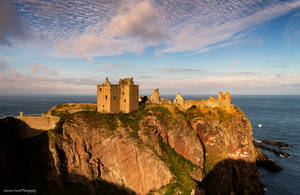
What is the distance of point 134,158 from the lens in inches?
1684

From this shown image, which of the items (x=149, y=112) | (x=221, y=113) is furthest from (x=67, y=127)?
(x=221, y=113)

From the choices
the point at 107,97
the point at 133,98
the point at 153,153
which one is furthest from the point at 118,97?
the point at 153,153

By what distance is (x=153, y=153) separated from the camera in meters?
43.2

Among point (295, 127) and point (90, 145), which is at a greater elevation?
point (90, 145)

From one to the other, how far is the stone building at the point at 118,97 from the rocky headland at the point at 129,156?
256cm

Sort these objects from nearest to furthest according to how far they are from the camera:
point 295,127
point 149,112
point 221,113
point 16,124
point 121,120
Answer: point 16,124 < point 121,120 < point 149,112 < point 221,113 < point 295,127

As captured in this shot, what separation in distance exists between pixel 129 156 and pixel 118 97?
1849 cm

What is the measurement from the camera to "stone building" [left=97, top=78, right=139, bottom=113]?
49.2 meters

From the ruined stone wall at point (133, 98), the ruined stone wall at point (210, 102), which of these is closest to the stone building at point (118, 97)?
the ruined stone wall at point (133, 98)

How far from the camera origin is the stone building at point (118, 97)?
4922 cm

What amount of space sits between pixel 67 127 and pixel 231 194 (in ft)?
165

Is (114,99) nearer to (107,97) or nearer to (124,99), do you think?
(107,97)

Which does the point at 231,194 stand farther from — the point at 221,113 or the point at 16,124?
the point at 16,124

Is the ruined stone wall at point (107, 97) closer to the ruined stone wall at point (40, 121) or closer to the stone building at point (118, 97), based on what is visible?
the stone building at point (118, 97)
